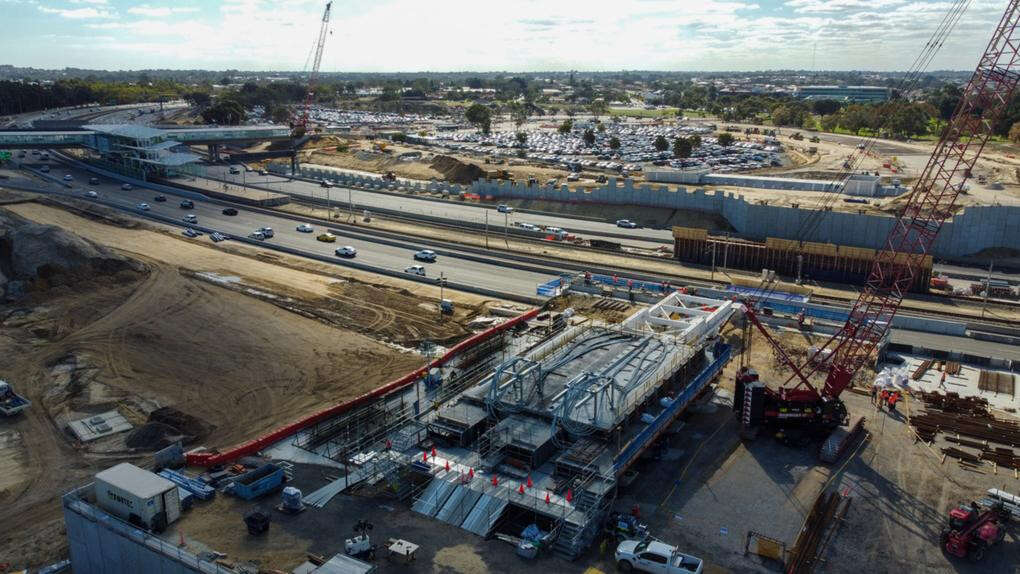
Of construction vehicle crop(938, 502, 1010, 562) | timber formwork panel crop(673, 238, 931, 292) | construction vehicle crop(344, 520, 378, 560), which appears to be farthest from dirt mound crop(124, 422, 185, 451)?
timber formwork panel crop(673, 238, 931, 292)

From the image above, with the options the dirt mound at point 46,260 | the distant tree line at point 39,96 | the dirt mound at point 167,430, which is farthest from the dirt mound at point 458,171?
the distant tree line at point 39,96

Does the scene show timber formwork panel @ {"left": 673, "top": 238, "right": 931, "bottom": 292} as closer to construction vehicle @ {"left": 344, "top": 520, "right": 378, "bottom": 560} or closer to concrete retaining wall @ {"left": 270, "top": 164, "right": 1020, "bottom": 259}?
concrete retaining wall @ {"left": 270, "top": 164, "right": 1020, "bottom": 259}

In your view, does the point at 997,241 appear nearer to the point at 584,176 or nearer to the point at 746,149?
the point at 584,176

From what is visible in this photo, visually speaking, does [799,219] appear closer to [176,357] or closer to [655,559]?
[655,559]

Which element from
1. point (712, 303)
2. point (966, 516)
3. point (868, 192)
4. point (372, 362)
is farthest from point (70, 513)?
point (868, 192)

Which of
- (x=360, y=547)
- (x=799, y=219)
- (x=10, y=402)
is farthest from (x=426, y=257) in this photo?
(x=360, y=547)

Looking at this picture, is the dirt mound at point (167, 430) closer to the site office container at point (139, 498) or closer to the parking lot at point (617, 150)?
the site office container at point (139, 498)

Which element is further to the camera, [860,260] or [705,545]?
[860,260]
